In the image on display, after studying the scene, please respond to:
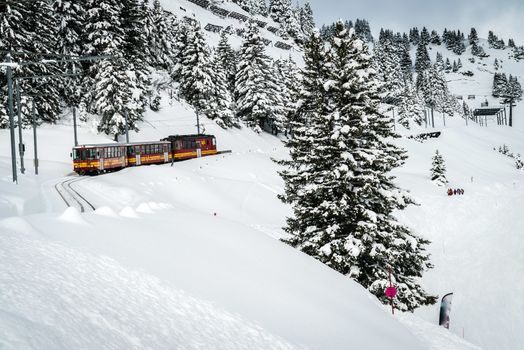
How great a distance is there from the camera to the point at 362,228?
13.4 meters

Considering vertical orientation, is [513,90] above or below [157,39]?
above

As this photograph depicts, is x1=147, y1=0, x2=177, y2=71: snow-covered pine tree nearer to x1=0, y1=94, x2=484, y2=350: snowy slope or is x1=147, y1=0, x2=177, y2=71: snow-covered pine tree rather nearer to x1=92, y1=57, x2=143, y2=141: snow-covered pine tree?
x1=92, y1=57, x2=143, y2=141: snow-covered pine tree

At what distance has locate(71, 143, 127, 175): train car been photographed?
107 feet

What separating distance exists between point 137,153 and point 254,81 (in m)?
29.4

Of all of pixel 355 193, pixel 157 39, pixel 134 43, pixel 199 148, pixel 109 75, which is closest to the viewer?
pixel 355 193

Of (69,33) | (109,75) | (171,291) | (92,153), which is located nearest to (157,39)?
(69,33)

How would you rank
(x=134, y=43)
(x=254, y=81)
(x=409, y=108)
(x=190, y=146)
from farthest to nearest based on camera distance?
(x=409, y=108) → (x=254, y=81) → (x=134, y=43) → (x=190, y=146)

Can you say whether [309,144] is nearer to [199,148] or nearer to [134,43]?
[199,148]

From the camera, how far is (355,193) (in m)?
13.9

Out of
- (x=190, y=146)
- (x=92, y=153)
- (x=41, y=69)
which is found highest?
(x=41, y=69)

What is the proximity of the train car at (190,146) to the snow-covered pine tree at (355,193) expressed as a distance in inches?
1125

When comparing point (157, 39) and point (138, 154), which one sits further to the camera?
point (157, 39)

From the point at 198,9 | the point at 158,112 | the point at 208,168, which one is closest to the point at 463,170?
the point at 208,168

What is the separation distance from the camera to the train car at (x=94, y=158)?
3247cm
